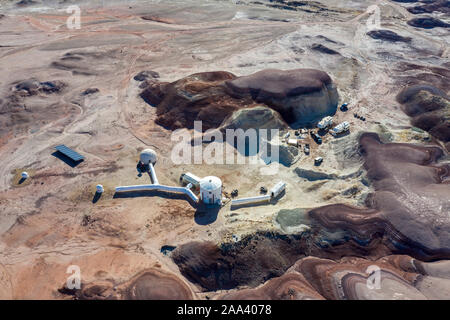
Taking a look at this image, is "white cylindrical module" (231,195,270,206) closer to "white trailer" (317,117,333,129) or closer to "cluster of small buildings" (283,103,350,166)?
"cluster of small buildings" (283,103,350,166)

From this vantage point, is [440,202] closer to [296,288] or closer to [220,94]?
[296,288]

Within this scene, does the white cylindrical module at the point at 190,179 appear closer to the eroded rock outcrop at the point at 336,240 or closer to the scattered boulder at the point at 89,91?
the eroded rock outcrop at the point at 336,240

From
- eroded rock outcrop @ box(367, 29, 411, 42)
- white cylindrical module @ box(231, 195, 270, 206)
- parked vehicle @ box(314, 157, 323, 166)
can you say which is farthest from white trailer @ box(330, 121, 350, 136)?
eroded rock outcrop @ box(367, 29, 411, 42)

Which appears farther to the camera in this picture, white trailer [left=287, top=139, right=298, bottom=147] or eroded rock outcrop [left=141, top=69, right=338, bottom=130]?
eroded rock outcrop [left=141, top=69, right=338, bottom=130]

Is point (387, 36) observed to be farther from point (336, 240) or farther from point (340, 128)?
point (336, 240)

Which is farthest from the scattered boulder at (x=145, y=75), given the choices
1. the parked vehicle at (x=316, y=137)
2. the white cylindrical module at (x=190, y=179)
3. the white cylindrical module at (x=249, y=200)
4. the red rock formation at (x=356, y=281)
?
the red rock formation at (x=356, y=281)

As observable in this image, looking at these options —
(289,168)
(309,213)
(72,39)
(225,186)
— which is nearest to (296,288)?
(309,213)
